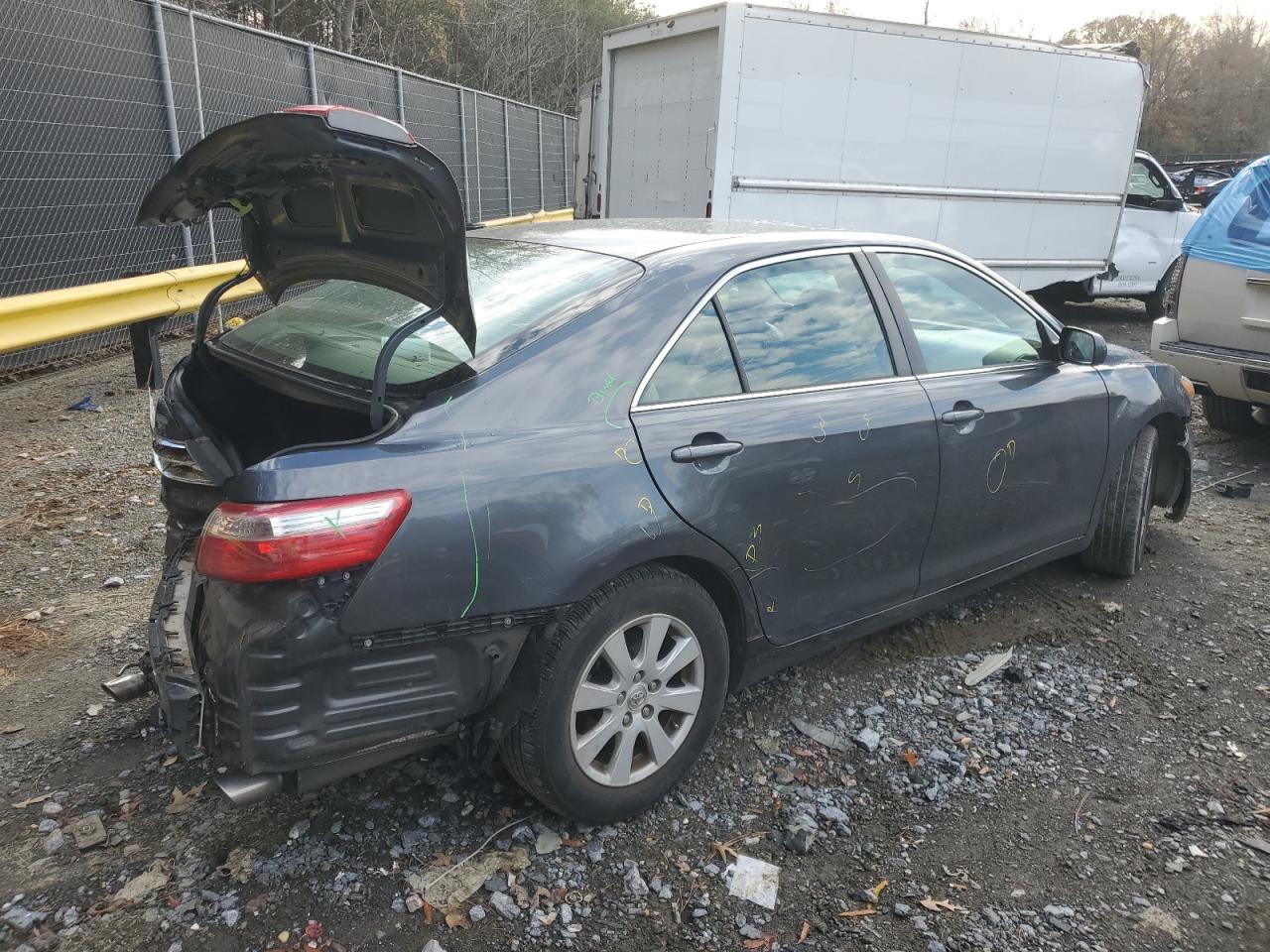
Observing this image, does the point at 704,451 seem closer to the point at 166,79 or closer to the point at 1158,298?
the point at 166,79

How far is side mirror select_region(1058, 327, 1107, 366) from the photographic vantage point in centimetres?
393

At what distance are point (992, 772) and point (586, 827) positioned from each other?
4.51 ft

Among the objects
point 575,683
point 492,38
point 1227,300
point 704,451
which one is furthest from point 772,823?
point 492,38

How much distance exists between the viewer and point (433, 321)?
8.82ft

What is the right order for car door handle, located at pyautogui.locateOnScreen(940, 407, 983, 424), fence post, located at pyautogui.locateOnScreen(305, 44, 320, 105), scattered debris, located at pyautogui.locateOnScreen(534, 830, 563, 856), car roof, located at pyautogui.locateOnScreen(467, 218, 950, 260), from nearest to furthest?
scattered debris, located at pyautogui.locateOnScreen(534, 830, 563, 856)
car roof, located at pyautogui.locateOnScreen(467, 218, 950, 260)
car door handle, located at pyautogui.locateOnScreen(940, 407, 983, 424)
fence post, located at pyautogui.locateOnScreen(305, 44, 320, 105)

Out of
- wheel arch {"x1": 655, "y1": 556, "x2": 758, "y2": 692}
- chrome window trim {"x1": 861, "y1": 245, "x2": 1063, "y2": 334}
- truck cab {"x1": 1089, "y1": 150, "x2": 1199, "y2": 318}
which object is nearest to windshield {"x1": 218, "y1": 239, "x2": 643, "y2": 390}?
wheel arch {"x1": 655, "y1": 556, "x2": 758, "y2": 692}

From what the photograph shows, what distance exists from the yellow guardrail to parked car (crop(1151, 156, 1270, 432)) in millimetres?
4622

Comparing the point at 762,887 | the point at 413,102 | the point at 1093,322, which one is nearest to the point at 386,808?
the point at 762,887

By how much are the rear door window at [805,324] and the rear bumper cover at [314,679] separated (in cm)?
114

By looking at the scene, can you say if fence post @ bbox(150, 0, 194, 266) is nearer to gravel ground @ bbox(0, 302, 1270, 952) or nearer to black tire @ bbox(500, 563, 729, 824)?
gravel ground @ bbox(0, 302, 1270, 952)

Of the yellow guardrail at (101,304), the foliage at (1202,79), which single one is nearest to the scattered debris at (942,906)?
the yellow guardrail at (101,304)

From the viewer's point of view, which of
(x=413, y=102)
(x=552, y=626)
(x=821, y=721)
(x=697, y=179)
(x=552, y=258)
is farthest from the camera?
(x=413, y=102)

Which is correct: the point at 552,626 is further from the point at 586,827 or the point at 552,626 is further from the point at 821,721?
the point at 821,721

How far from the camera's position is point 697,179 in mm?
8641
